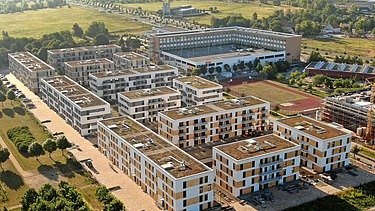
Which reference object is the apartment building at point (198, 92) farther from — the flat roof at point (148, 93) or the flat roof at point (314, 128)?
the flat roof at point (314, 128)

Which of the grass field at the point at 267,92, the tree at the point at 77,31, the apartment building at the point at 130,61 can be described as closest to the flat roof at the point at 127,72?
the apartment building at the point at 130,61

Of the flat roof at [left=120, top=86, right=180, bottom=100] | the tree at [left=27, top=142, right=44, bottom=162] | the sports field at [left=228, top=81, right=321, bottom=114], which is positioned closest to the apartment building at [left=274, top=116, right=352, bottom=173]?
the sports field at [left=228, top=81, right=321, bottom=114]

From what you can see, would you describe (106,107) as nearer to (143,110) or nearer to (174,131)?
(143,110)

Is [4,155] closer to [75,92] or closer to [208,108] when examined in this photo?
[75,92]

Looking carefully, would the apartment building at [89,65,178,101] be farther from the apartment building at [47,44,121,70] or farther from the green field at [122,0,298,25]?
the green field at [122,0,298,25]

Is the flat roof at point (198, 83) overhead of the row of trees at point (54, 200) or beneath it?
overhead

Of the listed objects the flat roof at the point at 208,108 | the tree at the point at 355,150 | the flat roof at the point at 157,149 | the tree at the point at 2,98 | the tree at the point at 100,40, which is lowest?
the tree at the point at 355,150
